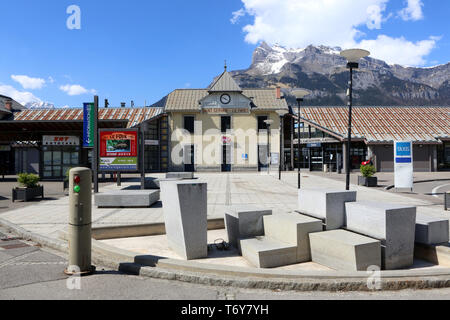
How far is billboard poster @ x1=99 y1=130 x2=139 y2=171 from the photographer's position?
15.9 meters

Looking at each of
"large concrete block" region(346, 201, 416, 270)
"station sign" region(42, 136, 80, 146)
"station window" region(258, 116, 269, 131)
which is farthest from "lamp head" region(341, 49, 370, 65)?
"station window" region(258, 116, 269, 131)

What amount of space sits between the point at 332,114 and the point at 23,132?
29.8m

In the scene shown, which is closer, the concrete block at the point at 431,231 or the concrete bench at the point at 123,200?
the concrete block at the point at 431,231

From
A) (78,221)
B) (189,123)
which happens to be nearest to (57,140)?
(189,123)

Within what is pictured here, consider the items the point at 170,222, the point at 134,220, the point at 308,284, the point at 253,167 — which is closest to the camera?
the point at 308,284

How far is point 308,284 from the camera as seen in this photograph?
3773 mm

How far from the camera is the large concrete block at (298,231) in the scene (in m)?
4.85

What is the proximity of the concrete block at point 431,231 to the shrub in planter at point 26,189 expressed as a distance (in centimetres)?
1333

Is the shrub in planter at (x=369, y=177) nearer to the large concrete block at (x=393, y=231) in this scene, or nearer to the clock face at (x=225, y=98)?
the large concrete block at (x=393, y=231)

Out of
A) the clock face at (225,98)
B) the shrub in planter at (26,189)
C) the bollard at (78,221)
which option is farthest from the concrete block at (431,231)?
the clock face at (225,98)

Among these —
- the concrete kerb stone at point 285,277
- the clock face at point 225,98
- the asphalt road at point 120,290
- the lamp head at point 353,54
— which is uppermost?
the clock face at point 225,98

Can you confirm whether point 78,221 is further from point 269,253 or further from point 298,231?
point 298,231

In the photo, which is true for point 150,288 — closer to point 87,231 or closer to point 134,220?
point 87,231
